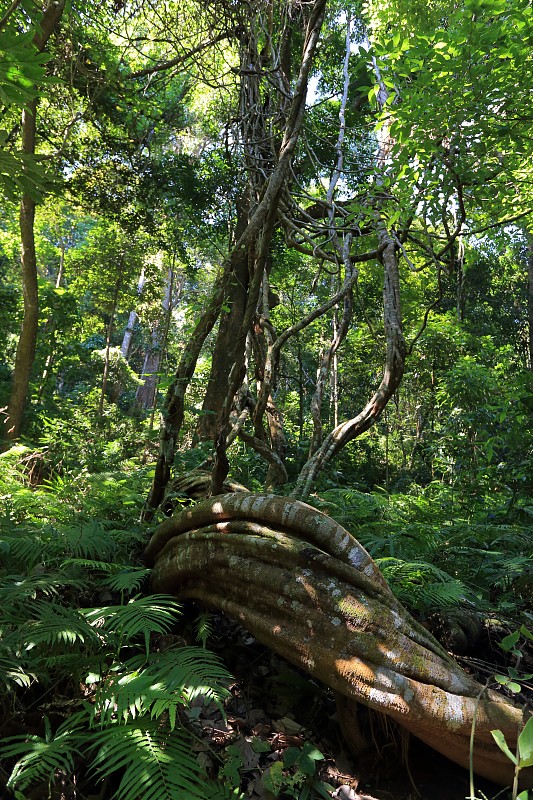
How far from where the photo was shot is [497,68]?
424cm

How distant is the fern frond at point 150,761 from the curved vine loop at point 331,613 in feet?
2.05

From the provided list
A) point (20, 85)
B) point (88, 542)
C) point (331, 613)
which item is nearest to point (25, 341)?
point (88, 542)

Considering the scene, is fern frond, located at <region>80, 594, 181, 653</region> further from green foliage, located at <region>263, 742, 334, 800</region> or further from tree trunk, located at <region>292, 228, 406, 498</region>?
tree trunk, located at <region>292, 228, 406, 498</region>

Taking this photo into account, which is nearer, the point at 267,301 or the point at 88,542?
the point at 88,542

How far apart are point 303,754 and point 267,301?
387 cm

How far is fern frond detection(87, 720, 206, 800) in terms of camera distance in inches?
62.3

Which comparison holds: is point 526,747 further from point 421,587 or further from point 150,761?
point 421,587

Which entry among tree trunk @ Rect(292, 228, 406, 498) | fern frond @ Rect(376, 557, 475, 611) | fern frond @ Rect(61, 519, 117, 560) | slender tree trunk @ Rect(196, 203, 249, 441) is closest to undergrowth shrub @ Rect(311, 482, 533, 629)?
fern frond @ Rect(376, 557, 475, 611)

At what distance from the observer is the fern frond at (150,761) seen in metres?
1.58

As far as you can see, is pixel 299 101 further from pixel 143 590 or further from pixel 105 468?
pixel 105 468

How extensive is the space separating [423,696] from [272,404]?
3643mm

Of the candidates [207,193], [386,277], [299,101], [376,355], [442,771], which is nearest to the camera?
[442,771]

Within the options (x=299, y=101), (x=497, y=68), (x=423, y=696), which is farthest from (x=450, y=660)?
(x=497, y=68)

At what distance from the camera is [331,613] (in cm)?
212
